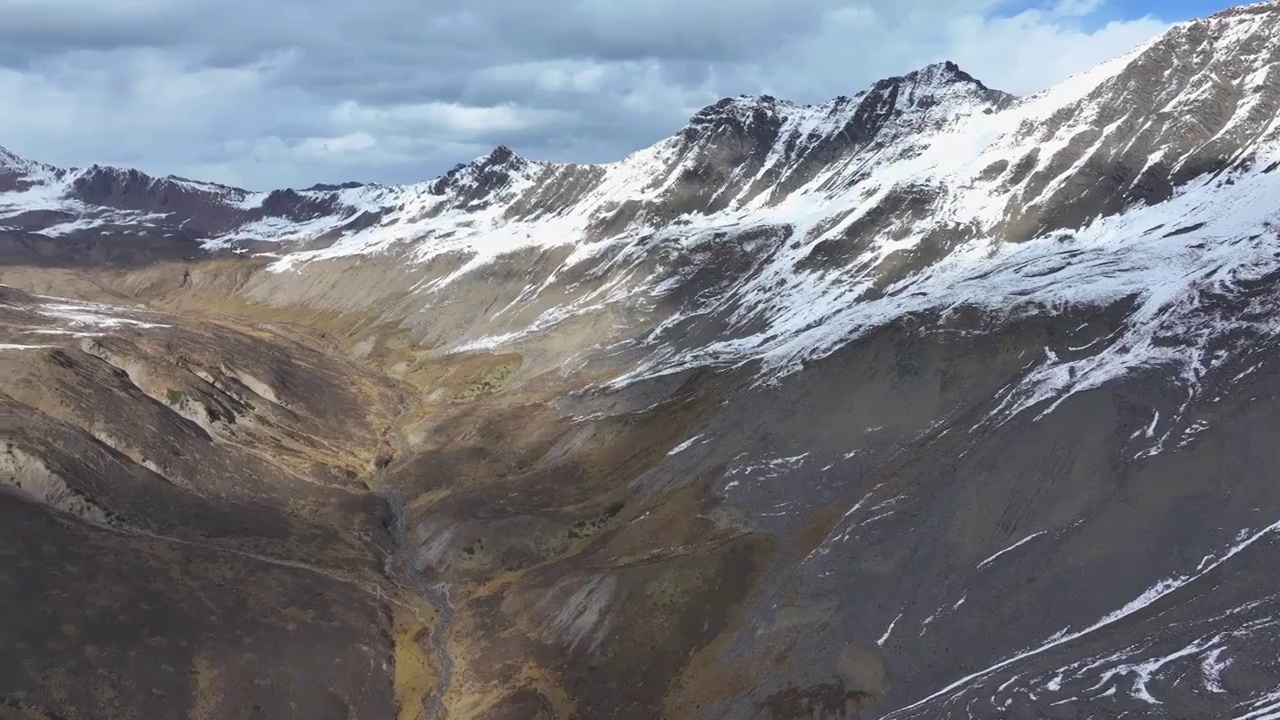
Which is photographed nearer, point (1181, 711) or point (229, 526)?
point (1181, 711)

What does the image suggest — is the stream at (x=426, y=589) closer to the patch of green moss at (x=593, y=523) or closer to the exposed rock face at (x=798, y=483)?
the exposed rock face at (x=798, y=483)

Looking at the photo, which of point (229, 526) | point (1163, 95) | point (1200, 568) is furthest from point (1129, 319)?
point (229, 526)

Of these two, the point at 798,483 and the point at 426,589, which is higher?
the point at 798,483

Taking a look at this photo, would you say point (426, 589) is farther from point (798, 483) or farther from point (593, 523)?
point (798, 483)

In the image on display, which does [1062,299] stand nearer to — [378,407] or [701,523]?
[701,523]

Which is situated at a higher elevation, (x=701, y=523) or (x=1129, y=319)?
(x=1129, y=319)

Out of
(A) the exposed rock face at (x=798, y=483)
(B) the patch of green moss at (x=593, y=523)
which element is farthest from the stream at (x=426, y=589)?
(B) the patch of green moss at (x=593, y=523)

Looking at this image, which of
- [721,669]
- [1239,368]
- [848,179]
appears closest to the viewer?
[721,669]

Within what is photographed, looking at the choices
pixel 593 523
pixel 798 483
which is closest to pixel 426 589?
pixel 593 523
